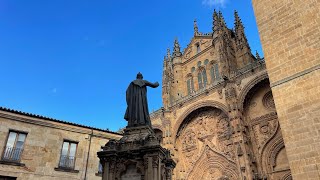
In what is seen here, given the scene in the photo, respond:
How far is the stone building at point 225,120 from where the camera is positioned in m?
16.8

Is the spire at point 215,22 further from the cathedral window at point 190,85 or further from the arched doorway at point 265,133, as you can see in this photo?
the arched doorway at point 265,133

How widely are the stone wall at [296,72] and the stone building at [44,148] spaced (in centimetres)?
1111

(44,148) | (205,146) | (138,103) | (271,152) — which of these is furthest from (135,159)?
(205,146)

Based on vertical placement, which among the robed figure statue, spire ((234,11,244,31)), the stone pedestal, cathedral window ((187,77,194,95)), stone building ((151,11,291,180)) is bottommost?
the stone pedestal

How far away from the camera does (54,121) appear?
48.5 ft

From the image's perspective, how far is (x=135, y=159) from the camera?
245 inches

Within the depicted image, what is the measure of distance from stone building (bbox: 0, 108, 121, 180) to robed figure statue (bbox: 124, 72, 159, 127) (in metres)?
8.66

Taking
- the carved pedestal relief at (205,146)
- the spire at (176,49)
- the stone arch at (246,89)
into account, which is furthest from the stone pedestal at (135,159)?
the spire at (176,49)

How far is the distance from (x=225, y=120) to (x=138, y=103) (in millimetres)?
13810

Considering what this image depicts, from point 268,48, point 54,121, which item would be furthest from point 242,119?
point 54,121

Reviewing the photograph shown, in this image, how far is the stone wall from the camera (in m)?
7.78

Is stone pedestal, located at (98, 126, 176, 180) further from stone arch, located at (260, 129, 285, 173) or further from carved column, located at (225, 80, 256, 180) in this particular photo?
stone arch, located at (260, 129, 285, 173)

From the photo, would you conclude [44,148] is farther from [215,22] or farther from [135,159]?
[215,22]

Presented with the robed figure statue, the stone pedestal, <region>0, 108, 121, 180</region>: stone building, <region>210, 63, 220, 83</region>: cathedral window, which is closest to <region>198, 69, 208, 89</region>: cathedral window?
<region>210, 63, 220, 83</region>: cathedral window
